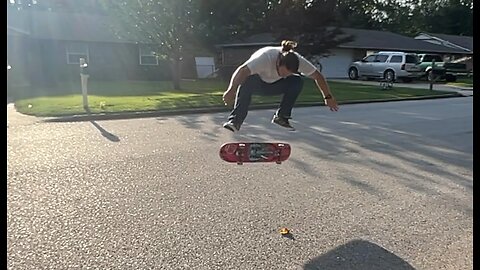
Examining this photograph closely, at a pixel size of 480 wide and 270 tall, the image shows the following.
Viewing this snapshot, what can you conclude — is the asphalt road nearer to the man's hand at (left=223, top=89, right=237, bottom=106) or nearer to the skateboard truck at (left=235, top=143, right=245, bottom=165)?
the skateboard truck at (left=235, top=143, right=245, bottom=165)

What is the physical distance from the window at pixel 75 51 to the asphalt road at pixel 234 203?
18364 millimetres

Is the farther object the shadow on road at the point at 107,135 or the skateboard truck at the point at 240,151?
the shadow on road at the point at 107,135

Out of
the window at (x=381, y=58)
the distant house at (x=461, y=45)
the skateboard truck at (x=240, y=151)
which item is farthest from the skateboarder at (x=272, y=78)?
the window at (x=381, y=58)

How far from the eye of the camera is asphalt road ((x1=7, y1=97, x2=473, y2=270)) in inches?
132

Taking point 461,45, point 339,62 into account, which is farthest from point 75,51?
point 339,62

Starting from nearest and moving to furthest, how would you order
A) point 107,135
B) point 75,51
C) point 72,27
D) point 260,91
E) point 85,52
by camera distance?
1. point 260,91
2. point 107,135
3. point 75,51
4. point 85,52
5. point 72,27

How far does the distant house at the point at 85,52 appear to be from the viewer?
943 inches

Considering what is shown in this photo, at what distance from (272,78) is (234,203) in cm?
200

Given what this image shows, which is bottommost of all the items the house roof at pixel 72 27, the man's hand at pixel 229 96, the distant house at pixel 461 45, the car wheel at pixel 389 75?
the man's hand at pixel 229 96

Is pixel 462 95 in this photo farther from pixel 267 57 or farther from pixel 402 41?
pixel 267 57

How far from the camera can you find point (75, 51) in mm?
25672

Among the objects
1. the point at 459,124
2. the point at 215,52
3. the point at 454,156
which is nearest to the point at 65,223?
the point at 454,156

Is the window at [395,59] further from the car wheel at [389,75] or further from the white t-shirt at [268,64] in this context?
the white t-shirt at [268,64]

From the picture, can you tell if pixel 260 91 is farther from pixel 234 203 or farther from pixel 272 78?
pixel 234 203
